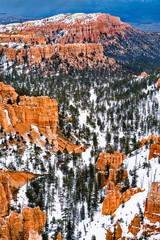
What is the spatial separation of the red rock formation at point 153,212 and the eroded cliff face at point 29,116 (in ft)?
141

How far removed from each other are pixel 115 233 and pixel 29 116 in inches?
1790

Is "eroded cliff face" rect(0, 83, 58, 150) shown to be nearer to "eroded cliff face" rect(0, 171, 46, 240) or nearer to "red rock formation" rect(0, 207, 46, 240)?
"eroded cliff face" rect(0, 171, 46, 240)

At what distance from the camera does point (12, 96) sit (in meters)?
77.6

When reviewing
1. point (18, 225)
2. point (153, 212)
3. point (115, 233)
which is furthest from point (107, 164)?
point (18, 225)

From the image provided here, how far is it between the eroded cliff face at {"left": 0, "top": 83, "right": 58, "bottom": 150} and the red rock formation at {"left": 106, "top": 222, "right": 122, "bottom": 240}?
39.4 m

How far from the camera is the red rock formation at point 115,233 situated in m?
36.0

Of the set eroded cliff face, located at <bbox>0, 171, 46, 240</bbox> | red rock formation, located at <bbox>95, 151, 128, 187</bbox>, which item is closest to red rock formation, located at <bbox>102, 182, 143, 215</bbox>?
eroded cliff face, located at <bbox>0, 171, 46, 240</bbox>

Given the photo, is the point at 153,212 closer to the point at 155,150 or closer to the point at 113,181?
the point at 113,181

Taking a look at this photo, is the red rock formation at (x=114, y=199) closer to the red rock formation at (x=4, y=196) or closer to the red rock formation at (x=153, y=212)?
the red rock formation at (x=153, y=212)

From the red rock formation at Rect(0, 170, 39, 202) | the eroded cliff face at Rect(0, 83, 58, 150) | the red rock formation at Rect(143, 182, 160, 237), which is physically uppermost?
the eroded cliff face at Rect(0, 83, 58, 150)

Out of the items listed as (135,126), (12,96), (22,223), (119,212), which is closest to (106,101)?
(135,126)

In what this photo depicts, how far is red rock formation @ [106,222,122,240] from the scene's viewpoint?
36.0 m

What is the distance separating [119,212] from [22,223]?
15055 millimetres

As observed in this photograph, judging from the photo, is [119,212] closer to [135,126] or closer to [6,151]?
[6,151]
